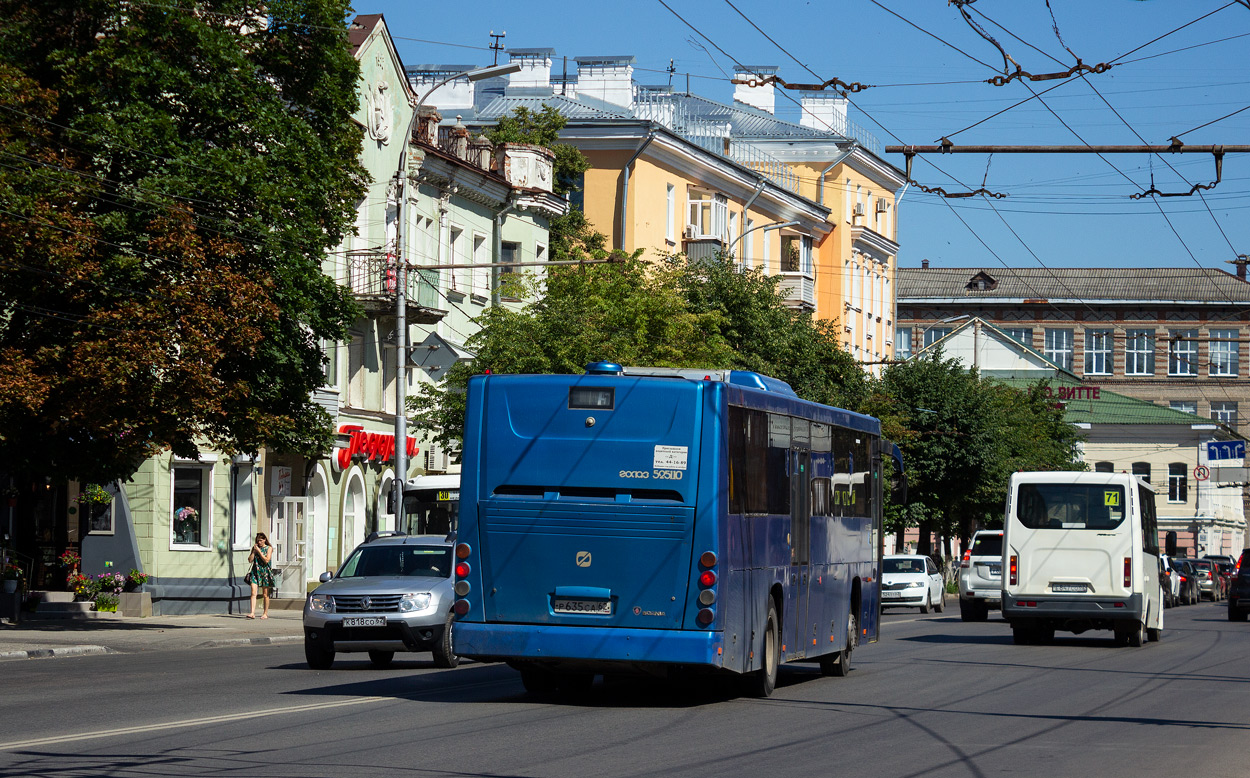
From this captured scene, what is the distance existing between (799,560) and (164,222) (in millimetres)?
12767

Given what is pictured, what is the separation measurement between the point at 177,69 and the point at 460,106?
1349 inches

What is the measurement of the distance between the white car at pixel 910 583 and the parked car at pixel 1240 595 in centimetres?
756

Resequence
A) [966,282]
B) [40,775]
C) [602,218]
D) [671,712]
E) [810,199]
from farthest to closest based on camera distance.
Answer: [966,282] → [810,199] → [602,218] → [671,712] → [40,775]

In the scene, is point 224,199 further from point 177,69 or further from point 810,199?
point 810,199

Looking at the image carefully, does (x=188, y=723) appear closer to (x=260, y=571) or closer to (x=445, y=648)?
(x=445, y=648)

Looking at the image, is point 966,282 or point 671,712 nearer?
point 671,712

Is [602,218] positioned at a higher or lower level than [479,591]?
higher

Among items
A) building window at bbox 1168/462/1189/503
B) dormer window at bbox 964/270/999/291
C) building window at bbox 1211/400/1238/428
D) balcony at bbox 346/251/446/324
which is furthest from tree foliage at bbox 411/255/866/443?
dormer window at bbox 964/270/999/291

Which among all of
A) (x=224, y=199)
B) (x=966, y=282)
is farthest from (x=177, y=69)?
(x=966, y=282)

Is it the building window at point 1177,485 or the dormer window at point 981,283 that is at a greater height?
the dormer window at point 981,283

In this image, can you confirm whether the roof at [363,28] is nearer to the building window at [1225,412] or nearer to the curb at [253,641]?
the curb at [253,641]

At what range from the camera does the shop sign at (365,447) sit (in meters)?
42.1

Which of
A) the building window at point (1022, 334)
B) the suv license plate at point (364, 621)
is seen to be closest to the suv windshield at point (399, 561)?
the suv license plate at point (364, 621)

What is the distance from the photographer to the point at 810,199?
73.2 metres
